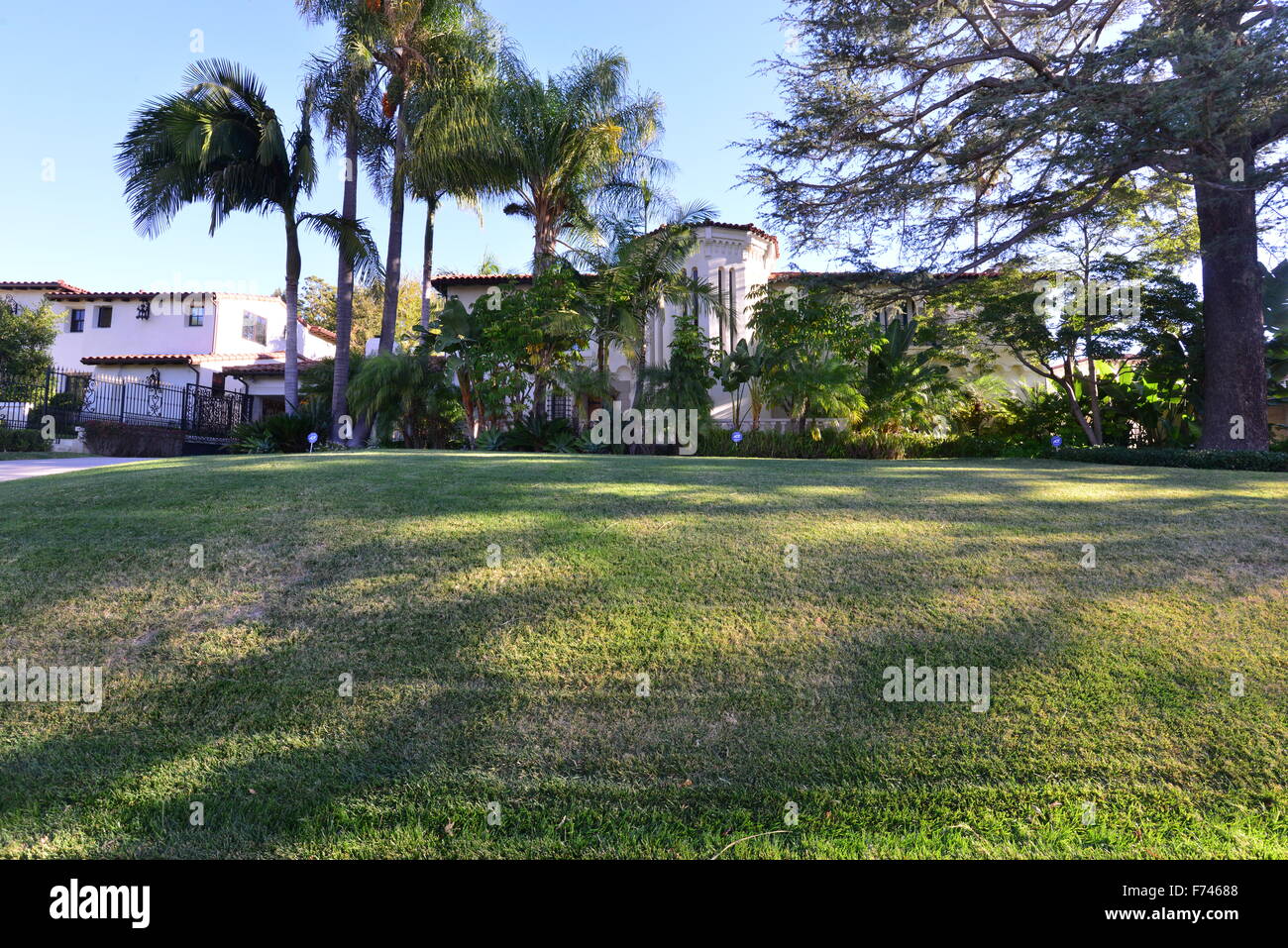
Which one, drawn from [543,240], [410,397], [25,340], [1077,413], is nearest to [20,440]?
[410,397]

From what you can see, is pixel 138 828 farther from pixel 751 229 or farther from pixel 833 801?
pixel 751 229

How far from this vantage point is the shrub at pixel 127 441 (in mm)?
18109

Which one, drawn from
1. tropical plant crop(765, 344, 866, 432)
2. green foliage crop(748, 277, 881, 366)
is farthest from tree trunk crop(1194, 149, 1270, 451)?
tropical plant crop(765, 344, 866, 432)

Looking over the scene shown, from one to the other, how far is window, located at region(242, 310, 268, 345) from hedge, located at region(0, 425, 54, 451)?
18.4m

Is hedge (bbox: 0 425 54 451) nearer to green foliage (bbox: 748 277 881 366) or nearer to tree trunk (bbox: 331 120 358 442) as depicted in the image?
tree trunk (bbox: 331 120 358 442)

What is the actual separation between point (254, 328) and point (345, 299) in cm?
1920

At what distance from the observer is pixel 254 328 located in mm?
35188

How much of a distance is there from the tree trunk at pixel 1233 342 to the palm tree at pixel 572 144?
12.9m

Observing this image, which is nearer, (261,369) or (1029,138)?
(1029,138)

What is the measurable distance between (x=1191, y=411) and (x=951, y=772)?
18.2 metres

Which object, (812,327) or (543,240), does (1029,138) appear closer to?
(812,327)

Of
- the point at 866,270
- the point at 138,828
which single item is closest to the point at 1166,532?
the point at 138,828

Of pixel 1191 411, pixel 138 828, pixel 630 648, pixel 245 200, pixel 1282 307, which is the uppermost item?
pixel 245 200
